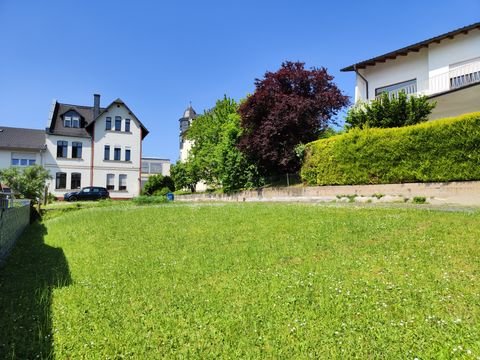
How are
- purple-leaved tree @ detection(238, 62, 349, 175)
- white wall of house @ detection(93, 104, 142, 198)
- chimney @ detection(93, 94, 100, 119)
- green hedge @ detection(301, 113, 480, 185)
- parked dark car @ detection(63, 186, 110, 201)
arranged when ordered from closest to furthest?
1. green hedge @ detection(301, 113, 480, 185)
2. purple-leaved tree @ detection(238, 62, 349, 175)
3. parked dark car @ detection(63, 186, 110, 201)
4. white wall of house @ detection(93, 104, 142, 198)
5. chimney @ detection(93, 94, 100, 119)

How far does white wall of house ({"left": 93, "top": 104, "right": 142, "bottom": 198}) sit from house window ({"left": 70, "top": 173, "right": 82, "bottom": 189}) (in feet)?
5.19

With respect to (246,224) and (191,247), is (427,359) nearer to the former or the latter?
(191,247)

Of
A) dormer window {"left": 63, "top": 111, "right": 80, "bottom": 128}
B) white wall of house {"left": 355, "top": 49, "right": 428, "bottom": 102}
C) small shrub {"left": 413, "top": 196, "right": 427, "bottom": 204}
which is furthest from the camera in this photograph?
dormer window {"left": 63, "top": 111, "right": 80, "bottom": 128}

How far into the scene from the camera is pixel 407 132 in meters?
14.4

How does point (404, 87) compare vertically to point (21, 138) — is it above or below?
above

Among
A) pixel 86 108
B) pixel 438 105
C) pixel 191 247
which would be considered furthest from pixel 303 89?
pixel 86 108

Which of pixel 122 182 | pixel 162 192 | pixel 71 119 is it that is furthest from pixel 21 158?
pixel 162 192

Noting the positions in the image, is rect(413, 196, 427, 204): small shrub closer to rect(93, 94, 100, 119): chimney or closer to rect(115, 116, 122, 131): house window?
rect(115, 116, 122, 131): house window

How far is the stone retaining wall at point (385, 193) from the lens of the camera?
1262 cm

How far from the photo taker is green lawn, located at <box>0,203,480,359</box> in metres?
3.69

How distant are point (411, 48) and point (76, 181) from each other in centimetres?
3559

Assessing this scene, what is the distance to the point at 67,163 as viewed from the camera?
40.4 meters

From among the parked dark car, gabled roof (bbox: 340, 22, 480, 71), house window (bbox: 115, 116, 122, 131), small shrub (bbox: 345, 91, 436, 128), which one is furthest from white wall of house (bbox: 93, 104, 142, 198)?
small shrub (bbox: 345, 91, 436, 128)

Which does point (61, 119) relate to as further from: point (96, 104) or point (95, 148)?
point (95, 148)
